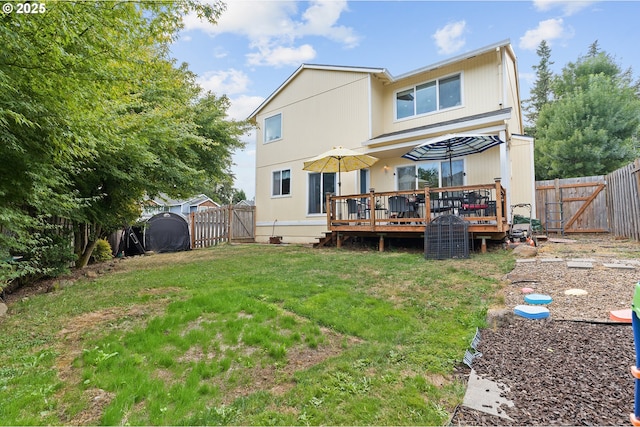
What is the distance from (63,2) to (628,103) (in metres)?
23.9

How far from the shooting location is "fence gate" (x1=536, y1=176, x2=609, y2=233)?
1098 cm

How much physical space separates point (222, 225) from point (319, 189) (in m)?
4.83

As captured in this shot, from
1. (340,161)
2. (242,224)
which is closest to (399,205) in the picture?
(340,161)

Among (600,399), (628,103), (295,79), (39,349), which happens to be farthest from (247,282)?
(628,103)

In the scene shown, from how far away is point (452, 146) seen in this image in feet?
27.8

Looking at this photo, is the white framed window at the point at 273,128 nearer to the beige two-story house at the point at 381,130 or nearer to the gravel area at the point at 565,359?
the beige two-story house at the point at 381,130

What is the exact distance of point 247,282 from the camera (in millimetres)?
5129

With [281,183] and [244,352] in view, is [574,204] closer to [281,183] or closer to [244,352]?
[281,183]

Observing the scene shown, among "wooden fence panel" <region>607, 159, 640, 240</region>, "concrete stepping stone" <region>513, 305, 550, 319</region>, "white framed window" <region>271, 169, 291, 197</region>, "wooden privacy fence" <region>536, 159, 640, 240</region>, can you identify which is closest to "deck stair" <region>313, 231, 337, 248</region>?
"white framed window" <region>271, 169, 291, 197</region>

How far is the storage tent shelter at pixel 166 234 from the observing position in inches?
474

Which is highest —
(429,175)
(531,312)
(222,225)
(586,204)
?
(429,175)

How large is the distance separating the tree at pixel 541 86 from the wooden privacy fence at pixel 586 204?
20.6 m

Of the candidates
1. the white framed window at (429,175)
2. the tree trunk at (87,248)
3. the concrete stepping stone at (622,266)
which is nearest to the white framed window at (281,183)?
the white framed window at (429,175)

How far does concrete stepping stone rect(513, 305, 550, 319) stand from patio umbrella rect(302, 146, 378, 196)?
21.0ft
